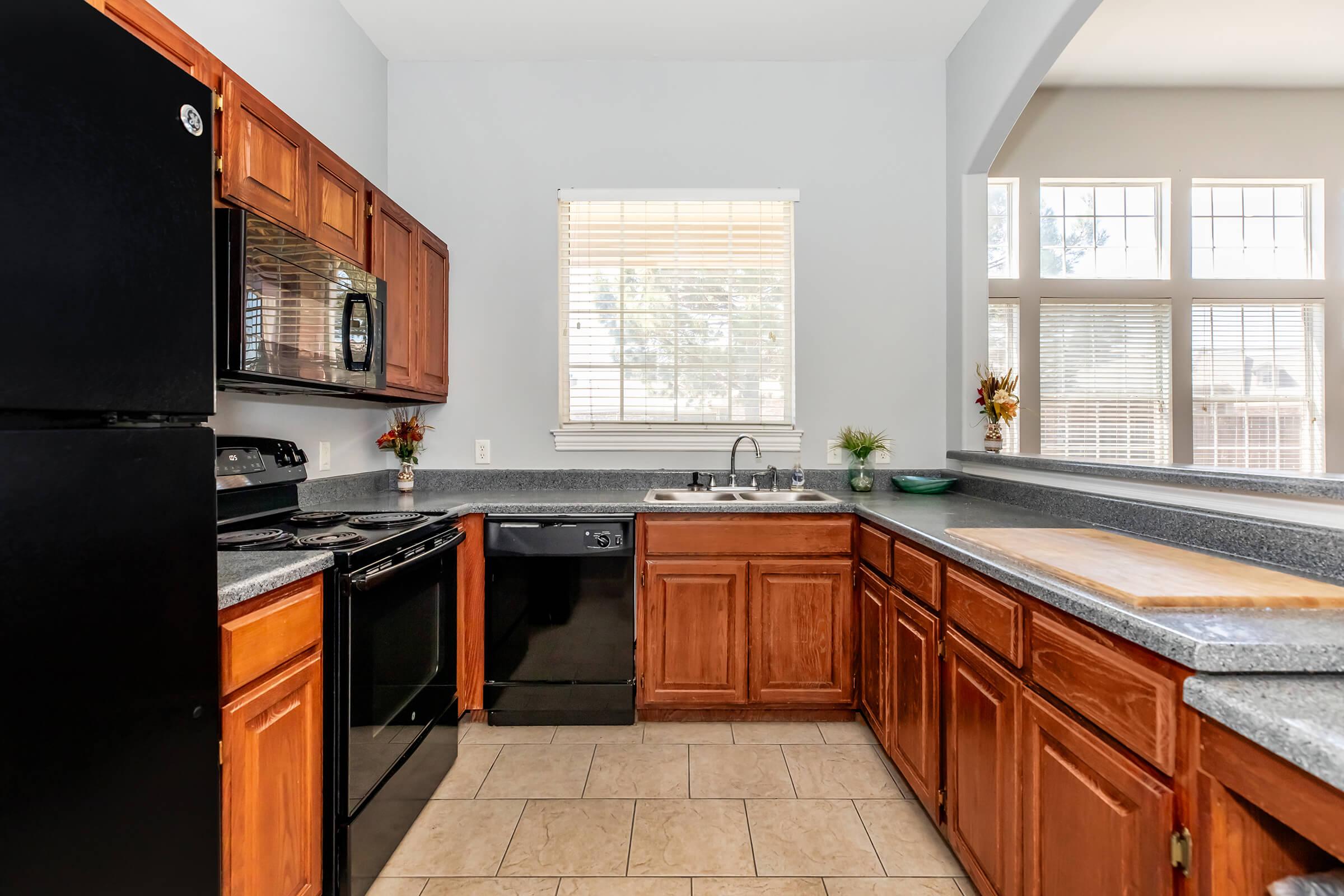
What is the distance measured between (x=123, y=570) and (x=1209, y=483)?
220cm

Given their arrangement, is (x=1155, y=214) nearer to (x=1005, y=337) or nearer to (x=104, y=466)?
(x=1005, y=337)

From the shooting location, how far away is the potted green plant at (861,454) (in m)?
2.78

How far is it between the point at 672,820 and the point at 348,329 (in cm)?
185

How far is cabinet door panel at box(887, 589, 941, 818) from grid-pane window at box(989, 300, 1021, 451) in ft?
7.00

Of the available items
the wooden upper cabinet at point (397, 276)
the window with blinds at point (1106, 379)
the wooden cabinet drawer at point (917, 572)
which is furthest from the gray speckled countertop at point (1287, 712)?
the window with blinds at point (1106, 379)

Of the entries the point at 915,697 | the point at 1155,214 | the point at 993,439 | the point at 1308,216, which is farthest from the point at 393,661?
the point at 1308,216

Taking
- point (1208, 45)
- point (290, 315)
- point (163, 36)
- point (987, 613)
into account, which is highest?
point (1208, 45)

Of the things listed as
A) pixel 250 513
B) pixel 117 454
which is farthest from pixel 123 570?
pixel 250 513

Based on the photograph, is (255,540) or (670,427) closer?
(255,540)

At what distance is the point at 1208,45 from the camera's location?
3.04 metres

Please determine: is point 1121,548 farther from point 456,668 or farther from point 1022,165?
point 1022,165

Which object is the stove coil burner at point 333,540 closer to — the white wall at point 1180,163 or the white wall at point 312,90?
the white wall at point 312,90

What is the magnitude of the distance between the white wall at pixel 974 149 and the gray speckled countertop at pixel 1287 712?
6.97 feet

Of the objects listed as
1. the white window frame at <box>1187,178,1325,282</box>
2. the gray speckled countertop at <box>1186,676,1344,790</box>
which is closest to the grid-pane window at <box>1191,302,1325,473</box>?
the white window frame at <box>1187,178,1325,282</box>
